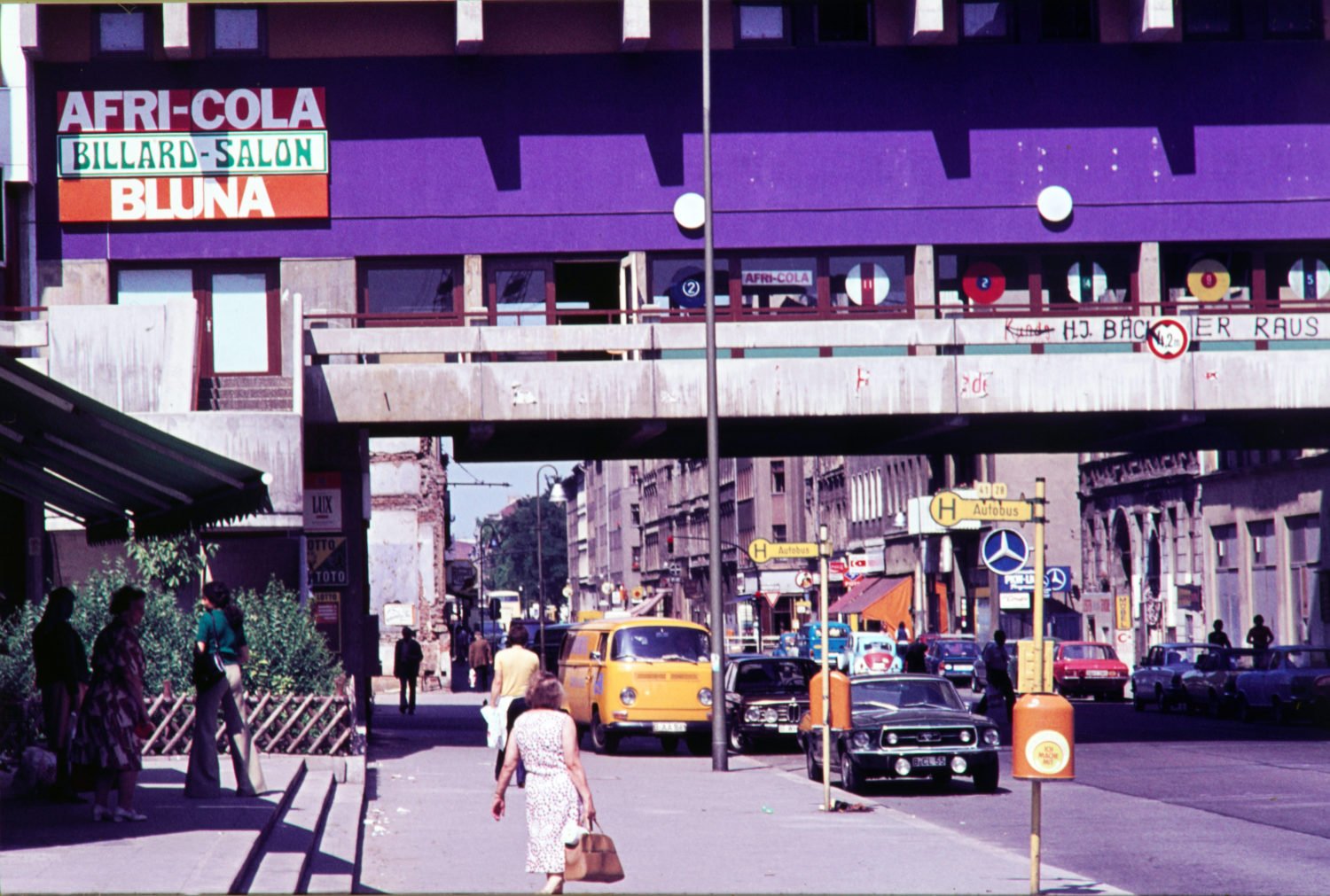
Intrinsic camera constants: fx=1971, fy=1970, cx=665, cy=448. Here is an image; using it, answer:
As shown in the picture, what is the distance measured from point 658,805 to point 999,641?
1727 cm

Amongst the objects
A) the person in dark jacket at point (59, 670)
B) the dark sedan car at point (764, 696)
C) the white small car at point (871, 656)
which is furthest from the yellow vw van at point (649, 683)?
the white small car at point (871, 656)

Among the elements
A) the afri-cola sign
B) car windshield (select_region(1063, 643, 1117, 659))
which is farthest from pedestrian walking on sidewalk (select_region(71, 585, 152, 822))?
car windshield (select_region(1063, 643, 1117, 659))

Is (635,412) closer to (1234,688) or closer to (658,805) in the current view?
(658,805)

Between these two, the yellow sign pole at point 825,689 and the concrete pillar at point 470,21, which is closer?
the yellow sign pole at point 825,689

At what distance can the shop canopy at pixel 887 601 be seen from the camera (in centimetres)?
8469

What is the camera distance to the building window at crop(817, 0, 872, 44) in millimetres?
31953

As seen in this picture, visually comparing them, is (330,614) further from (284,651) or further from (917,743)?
(917,743)

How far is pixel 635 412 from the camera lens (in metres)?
28.1

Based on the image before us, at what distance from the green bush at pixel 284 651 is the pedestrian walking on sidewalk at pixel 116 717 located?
799 cm

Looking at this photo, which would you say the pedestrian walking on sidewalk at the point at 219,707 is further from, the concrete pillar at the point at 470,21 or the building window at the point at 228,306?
the concrete pillar at the point at 470,21

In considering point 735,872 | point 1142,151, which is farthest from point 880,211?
point 735,872

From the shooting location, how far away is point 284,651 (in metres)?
23.9

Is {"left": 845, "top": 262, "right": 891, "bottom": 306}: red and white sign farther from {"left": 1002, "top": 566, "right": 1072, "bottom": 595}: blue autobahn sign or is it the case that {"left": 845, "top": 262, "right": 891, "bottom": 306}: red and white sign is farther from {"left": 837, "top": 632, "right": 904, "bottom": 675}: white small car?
{"left": 837, "top": 632, "right": 904, "bottom": 675}: white small car

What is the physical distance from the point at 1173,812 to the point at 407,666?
25153mm
